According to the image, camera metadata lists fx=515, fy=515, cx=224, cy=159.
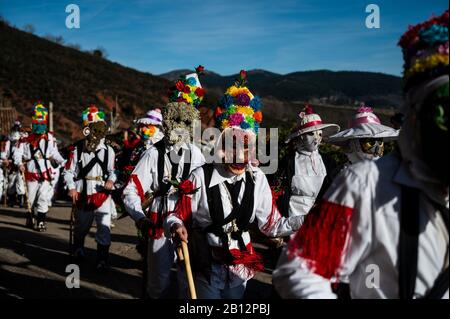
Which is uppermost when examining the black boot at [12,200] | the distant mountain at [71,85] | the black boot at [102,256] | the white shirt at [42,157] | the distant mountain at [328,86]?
the distant mountain at [328,86]

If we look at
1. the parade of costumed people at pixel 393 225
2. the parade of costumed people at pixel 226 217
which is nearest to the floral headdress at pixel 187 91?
the parade of costumed people at pixel 226 217

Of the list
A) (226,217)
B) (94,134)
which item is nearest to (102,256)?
(94,134)

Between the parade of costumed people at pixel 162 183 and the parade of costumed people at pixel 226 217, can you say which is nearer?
the parade of costumed people at pixel 226 217

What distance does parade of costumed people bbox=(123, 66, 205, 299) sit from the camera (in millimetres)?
5051

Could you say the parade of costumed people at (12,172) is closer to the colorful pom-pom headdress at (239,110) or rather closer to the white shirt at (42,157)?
the white shirt at (42,157)

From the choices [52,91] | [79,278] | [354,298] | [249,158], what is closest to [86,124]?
[79,278]

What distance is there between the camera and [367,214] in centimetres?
203

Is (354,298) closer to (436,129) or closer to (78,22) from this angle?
(436,129)

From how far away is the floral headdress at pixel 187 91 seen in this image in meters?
6.12

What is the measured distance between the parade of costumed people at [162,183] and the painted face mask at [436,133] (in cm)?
294

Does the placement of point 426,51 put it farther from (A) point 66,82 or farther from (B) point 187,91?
(A) point 66,82

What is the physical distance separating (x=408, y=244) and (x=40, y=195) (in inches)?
380
